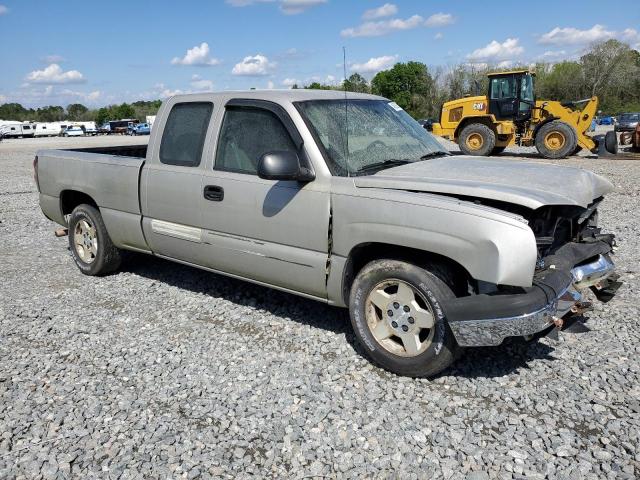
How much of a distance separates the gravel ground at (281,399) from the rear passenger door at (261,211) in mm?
584

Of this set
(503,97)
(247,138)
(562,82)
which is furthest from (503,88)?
→ (562,82)

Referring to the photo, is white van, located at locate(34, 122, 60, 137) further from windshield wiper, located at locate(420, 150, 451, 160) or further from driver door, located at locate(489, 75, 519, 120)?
windshield wiper, located at locate(420, 150, 451, 160)

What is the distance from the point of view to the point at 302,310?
4941mm

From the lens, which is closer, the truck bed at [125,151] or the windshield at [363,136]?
the windshield at [363,136]

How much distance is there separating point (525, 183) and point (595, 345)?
54.9 inches

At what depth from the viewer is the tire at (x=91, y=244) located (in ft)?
19.0

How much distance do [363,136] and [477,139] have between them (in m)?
15.7

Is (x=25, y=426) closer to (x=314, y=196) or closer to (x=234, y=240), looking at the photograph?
(x=234, y=240)

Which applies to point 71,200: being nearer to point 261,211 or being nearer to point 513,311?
point 261,211

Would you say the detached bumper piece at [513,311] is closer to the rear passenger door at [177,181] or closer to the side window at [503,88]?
the rear passenger door at [177,181]

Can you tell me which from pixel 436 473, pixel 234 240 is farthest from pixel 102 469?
pixel 234 240

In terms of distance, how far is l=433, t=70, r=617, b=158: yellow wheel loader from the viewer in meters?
17.8

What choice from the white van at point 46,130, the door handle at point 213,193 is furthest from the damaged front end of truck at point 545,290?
the white van at point 46,130

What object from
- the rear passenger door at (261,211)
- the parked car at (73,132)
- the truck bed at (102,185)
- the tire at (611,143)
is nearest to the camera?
the rear passenger door at (261,211)
